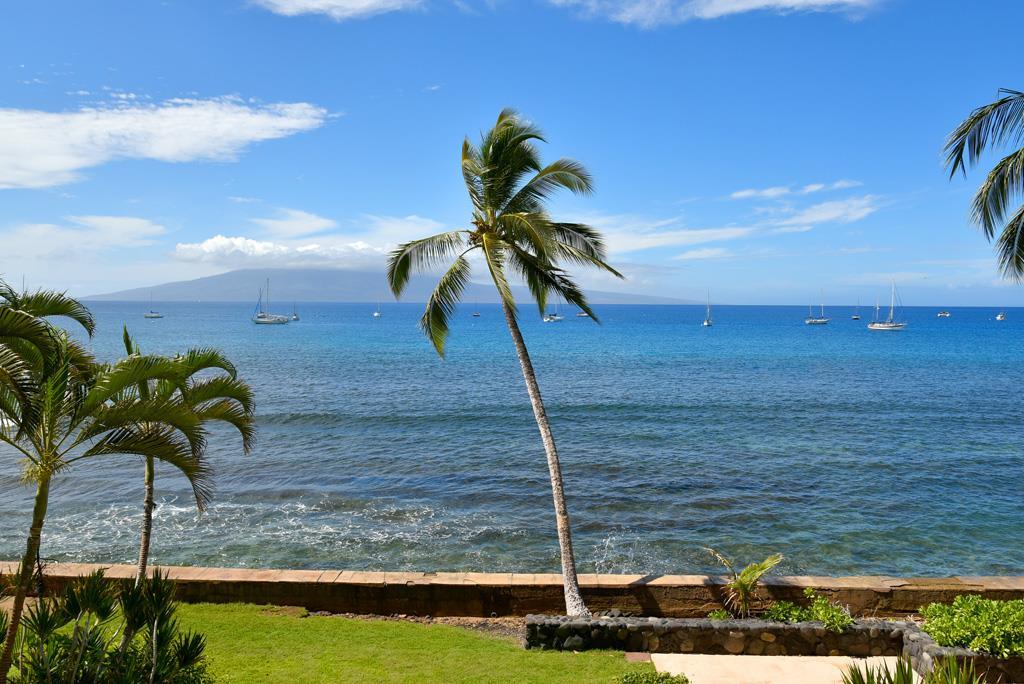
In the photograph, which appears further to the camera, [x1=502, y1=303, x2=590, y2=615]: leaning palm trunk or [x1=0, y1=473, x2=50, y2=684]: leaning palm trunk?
[x1=502, y1=303, x2=590, y2=615]: leaning palm trunk

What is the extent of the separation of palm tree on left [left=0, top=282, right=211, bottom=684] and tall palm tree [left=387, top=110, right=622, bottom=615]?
497 centimetres

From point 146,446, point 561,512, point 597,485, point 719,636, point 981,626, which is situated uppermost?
point 146,446

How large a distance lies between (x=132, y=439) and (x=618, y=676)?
6616 millimetres

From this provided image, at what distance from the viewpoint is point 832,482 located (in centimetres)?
2184

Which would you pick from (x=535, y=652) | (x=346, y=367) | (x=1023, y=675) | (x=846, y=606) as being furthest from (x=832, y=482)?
(x=346, y=367)

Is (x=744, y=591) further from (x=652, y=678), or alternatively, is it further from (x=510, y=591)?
(x=510, y=591)

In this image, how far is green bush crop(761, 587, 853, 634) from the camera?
9.73 m

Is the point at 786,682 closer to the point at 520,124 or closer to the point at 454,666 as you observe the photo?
the point at 454,666

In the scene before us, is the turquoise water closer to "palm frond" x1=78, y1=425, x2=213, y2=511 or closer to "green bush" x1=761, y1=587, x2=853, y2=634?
"green bush" x1=761, y1=587, x2=853, y2=634

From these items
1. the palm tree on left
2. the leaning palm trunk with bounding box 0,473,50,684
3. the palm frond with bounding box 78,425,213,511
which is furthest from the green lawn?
the palm tree on left

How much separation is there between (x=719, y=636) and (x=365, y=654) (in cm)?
504

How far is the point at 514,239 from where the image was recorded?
466 inches

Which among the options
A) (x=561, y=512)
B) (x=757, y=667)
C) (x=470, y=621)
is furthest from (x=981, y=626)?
(x=470, y=621)

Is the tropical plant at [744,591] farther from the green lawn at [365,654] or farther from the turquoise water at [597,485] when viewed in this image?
the turquoise water at [597,485]
